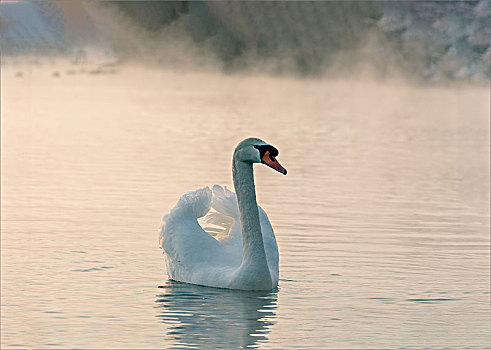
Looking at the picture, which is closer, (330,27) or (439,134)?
(439,134)

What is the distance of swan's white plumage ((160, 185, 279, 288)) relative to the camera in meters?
10.1

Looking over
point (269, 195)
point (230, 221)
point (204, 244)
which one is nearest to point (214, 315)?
point (204, 244)

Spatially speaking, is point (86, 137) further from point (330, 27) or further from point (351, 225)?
point (330, 27)

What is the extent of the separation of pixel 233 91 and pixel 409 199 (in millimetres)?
27494

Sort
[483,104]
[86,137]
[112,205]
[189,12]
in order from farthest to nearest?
[189,12] < [483,104] < [86,137] < [112,205]

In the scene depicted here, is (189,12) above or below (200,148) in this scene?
above

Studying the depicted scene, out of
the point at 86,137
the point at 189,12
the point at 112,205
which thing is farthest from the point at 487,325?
the point at 189,12

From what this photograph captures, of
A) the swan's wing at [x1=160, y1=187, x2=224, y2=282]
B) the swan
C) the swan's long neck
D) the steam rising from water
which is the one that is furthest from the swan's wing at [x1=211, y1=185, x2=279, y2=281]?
the steam rising from water

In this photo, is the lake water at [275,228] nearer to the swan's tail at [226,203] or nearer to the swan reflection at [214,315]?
the swan reflection at [214,315]

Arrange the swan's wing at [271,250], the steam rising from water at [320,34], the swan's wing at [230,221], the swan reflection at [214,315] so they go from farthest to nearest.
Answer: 1. the steam rising from water at [320,34]
2. the swan's wing at [230,221]
3. the swan's wing at [271,250]
4. the swan reflection at [214,315]

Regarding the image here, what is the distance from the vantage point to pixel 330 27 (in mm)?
43625

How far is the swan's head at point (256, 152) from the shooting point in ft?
32.4

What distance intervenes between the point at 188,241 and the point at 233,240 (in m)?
0.56

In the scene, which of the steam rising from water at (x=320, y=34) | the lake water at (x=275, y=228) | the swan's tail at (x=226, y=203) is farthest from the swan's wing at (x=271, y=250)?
the steam rising from water at (x=320, y=34)
